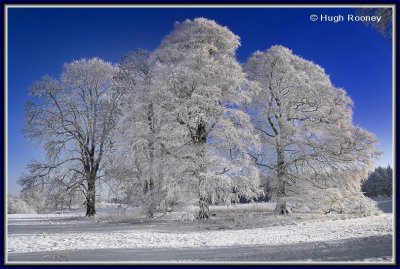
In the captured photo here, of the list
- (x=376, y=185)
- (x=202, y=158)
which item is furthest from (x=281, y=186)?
(x=376, y=185)

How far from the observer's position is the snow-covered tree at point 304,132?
65.7 ft

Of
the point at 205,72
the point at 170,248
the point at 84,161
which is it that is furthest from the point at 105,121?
the point at 170,248

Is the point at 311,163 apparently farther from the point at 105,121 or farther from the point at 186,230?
the point at 105,121

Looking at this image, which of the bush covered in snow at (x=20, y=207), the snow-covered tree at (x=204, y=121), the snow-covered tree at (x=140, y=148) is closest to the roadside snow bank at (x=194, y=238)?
the snow-covered tree at (x=204, y=121)

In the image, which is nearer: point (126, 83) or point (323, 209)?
point (323, 209)

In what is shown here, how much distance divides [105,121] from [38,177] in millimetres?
4655

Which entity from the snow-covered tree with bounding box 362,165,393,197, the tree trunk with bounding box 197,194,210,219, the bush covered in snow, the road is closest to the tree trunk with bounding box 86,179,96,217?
the bush covered in snow

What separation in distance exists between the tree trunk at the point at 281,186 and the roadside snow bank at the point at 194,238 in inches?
189

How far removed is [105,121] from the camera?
22.7m

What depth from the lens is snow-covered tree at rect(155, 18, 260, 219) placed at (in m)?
16.6

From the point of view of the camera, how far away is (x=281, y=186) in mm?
19750

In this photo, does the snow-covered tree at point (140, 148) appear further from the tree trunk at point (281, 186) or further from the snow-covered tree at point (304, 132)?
the tree trunk at point (281, 186)

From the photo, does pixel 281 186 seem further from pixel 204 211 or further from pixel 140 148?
pixel 140 148

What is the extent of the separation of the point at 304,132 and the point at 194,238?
32.5ft
